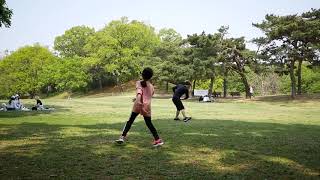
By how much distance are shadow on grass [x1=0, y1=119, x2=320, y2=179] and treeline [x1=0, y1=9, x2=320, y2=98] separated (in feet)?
102

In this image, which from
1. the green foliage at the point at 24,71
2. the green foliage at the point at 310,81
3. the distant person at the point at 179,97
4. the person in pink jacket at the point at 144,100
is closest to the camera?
the person in pink jacket at the point at 144,100

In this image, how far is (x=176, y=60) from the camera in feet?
162

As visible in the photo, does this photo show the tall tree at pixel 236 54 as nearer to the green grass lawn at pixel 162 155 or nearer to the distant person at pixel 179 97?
the distant person at pixel 179 97

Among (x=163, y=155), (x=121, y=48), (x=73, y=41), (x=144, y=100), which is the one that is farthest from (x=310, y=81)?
(x=163, y=155)

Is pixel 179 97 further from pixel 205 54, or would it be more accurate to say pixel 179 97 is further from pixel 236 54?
pixel 236 54

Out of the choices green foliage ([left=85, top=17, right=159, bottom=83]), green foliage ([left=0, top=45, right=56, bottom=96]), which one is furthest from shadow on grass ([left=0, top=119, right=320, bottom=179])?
green foliage ([left=0, top=45, right=56, bottom=96])

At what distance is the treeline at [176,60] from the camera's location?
41344mm

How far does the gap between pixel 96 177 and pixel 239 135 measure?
21.9 feet

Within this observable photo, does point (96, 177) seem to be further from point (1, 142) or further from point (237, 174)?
point (1, 142)

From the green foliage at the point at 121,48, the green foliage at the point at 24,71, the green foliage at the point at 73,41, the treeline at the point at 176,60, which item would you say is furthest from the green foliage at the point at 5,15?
the green foliage at the point at 73,41

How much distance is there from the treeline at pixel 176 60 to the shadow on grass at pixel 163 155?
3101cm

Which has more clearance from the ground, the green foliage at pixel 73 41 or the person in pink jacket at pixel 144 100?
the green foliage at pixel 73 41

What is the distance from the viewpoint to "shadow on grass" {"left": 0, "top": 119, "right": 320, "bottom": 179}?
22.1ft

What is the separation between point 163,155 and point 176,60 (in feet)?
136
